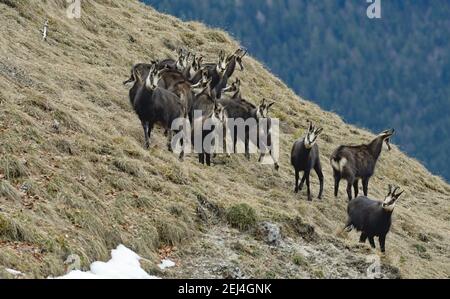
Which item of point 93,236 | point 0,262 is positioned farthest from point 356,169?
point 0,262

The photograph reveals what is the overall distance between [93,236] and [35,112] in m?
5.24

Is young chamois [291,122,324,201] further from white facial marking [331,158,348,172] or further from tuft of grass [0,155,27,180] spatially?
tuft of grass [0,155,27,180]

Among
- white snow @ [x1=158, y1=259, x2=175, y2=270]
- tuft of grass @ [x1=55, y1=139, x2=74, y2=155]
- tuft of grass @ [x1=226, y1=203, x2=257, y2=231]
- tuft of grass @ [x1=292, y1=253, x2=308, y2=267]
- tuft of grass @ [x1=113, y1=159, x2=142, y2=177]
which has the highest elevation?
tuft of grass @ [x1=55, y1=139, x2=74, y2=155]

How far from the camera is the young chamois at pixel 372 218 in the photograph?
22.0m

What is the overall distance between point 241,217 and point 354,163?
26.3ft

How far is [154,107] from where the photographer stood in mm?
22844

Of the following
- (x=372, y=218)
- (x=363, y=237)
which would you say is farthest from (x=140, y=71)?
(x=363, y=237)

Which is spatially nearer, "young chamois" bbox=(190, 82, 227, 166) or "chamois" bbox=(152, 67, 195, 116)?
"young chamois" bbox=(190, 82, 227, 166)

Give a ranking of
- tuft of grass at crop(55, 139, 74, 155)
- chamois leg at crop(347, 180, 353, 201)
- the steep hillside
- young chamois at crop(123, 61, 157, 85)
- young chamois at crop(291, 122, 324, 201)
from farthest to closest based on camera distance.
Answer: young chamois at crop(123, 61, 157, 85) < chamois leg at crop(347, 180, 353, 201) < young chamois at crop(291, 122, 324, 201) < tuft of grass at crop(55, 139, 74, 155) < the steep hillside

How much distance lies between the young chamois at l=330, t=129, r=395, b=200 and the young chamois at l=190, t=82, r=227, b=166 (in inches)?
124

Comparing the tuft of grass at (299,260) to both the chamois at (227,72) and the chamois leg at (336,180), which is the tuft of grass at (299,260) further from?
the chamois at (227,72)

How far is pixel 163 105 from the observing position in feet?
75.7

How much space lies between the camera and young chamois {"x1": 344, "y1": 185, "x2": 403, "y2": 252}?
72.0 feet

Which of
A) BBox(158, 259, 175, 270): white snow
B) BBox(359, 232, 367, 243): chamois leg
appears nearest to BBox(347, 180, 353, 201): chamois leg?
BBox(359, 232, 367, 243): chamois leg
